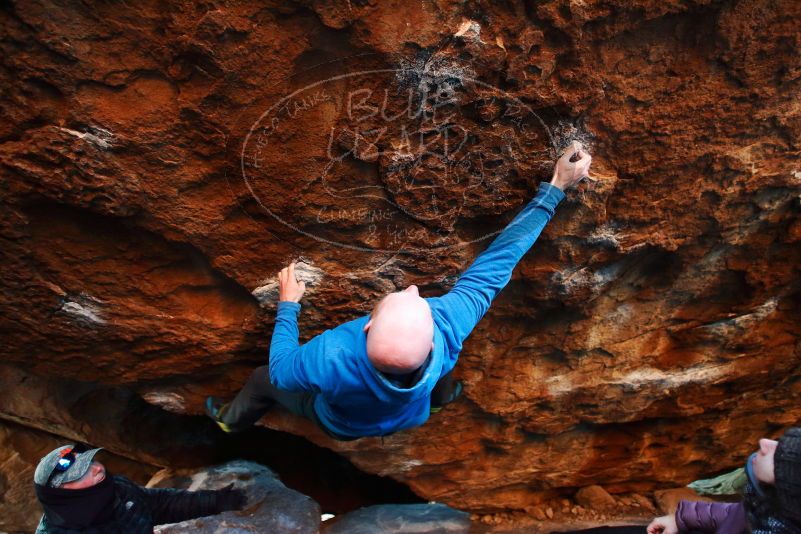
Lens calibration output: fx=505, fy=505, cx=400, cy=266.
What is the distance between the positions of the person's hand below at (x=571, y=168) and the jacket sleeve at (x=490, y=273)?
0.15 feet

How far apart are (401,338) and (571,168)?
94 centimetres

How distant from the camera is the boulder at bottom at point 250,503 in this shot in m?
2.78

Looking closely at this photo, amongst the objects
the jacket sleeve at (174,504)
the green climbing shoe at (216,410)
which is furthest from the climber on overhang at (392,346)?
the jacket sleeve at (174,504)

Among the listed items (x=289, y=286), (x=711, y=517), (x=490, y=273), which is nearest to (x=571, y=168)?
(x=490, y=273)

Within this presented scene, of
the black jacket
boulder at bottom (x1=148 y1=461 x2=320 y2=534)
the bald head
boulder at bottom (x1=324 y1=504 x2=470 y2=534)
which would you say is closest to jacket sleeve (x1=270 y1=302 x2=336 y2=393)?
the bald head

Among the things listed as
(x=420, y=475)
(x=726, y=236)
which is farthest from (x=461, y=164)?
(x=420, y=475)

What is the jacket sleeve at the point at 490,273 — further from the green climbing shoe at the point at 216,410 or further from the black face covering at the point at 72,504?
the black face covering at the point at 72,504

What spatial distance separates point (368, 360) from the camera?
4.73ft

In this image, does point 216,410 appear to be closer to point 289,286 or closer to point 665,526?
point 289,286

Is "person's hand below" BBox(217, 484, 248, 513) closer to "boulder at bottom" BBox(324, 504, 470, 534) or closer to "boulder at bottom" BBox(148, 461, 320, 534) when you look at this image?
"boulder at bottom" BBox(148, 461, 320, 534)

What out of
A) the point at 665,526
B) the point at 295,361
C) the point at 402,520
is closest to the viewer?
the point at 295,361

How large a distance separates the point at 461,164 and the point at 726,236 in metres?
1.31

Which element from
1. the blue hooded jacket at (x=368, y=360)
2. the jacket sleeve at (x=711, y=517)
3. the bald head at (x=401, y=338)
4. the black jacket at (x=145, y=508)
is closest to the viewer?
the bald head at (x=401, y=338)

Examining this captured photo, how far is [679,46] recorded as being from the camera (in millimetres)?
1740
